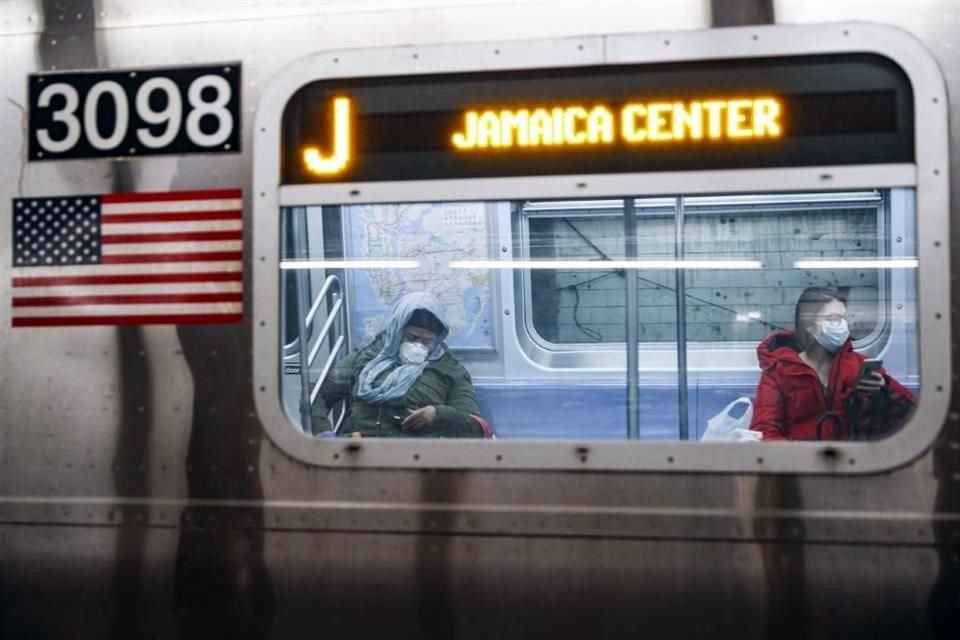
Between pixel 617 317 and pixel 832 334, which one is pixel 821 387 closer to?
pixel 832 334

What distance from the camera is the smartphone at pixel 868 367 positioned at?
3.61m

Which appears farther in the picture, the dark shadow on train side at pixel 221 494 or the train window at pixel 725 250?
the train window at pixel 725 250

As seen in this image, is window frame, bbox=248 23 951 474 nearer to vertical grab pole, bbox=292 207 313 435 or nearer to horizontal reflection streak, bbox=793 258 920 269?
vertical grab pole, bbox=292 207 313 435

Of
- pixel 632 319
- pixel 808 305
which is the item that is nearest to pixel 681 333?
pixel 632 319

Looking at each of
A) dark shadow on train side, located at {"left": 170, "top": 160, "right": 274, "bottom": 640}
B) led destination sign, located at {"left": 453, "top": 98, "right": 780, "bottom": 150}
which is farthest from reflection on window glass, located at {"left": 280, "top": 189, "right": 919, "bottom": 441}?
led destination sign, located at {"left": 453, "top": 98, "right": 780, "bottom": 150}

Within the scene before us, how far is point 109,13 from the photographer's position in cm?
336

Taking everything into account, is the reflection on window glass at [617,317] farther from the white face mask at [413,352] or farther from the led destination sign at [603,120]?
the led destination sign at [603,120]

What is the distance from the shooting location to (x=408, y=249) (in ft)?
13.6

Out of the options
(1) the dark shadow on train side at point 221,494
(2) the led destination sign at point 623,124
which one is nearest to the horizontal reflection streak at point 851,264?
(2) the led destination sign at point 623,124

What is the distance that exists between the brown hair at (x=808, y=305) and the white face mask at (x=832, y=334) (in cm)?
4

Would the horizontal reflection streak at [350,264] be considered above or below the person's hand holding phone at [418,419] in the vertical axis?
above

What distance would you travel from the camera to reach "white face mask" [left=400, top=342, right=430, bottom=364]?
395 cm

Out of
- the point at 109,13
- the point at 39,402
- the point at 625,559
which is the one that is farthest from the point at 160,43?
the point at 625,559

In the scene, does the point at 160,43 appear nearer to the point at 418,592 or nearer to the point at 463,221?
the point at 463,221
